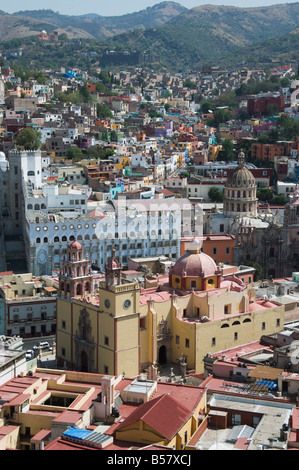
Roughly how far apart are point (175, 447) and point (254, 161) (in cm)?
6239

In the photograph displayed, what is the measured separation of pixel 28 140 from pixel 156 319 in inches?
1607

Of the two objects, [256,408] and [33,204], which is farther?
[33,204]

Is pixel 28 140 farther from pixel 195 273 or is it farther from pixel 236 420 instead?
pixel 236 420

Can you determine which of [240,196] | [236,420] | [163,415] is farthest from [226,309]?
[240,196]

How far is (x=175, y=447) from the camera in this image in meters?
26.9

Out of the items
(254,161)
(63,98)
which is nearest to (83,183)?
(254,161)

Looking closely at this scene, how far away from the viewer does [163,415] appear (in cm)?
2770

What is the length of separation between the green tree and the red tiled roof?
4959cm

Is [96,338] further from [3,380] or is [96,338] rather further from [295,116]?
[295,116]

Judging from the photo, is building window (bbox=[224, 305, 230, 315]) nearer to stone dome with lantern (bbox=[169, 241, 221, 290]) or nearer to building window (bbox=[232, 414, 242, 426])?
stone dome with lantern (bbox=[169, 241, 221, 290])

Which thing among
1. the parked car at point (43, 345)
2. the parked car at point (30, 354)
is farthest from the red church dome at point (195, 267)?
the parked car at point (30, 354)

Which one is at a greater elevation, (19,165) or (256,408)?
(19,165)

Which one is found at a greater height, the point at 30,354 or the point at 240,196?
the point at 240,196

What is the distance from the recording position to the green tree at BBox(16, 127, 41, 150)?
A: 75.6m
